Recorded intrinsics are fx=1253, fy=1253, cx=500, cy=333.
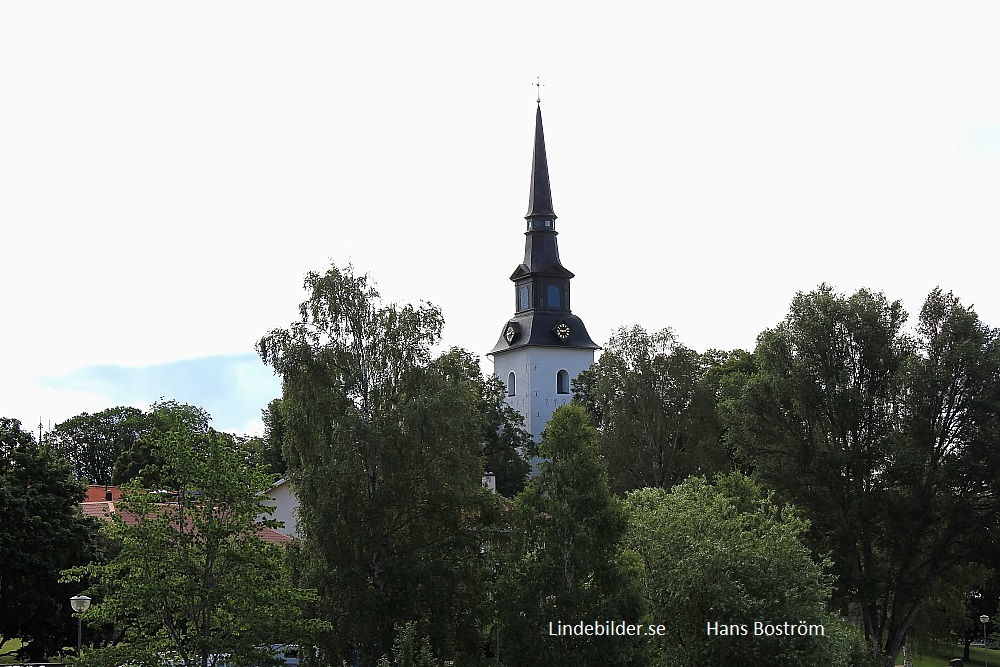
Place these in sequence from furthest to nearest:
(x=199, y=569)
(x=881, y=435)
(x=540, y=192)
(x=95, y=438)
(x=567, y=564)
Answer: (x=95, y=438) → (x=540, y=192) → (x=881, y=435) → (x=567, y=564) → (x=199, y=569)

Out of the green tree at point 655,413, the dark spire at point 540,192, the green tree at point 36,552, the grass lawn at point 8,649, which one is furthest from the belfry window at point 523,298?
the green tree at point 36,552

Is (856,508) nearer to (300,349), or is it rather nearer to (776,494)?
(776,494)

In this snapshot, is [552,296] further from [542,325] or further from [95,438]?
[95,438]

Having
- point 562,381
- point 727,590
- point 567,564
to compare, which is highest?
point 562,381

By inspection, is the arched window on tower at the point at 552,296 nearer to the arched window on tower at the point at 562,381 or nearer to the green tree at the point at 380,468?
the arched window on tower at the point at 562,381

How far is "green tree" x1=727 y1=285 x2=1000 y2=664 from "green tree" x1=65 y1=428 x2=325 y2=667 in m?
22.3

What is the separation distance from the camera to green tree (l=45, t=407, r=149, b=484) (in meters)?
109

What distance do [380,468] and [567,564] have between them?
17.6ft

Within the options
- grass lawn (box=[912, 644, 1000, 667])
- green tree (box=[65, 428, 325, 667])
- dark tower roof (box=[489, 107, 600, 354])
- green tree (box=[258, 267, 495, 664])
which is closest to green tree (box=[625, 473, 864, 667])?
green tree (box=[258, 267, 495, 664])

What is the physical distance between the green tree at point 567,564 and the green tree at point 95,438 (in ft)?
274

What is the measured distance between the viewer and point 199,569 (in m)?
24.6

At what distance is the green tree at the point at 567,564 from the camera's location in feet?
95.8

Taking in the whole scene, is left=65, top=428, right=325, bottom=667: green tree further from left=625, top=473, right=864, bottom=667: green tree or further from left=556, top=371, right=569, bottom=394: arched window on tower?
left=556, top=371, right=569, bottom=394: arched window on tower

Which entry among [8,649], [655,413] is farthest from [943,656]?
[8,649]
